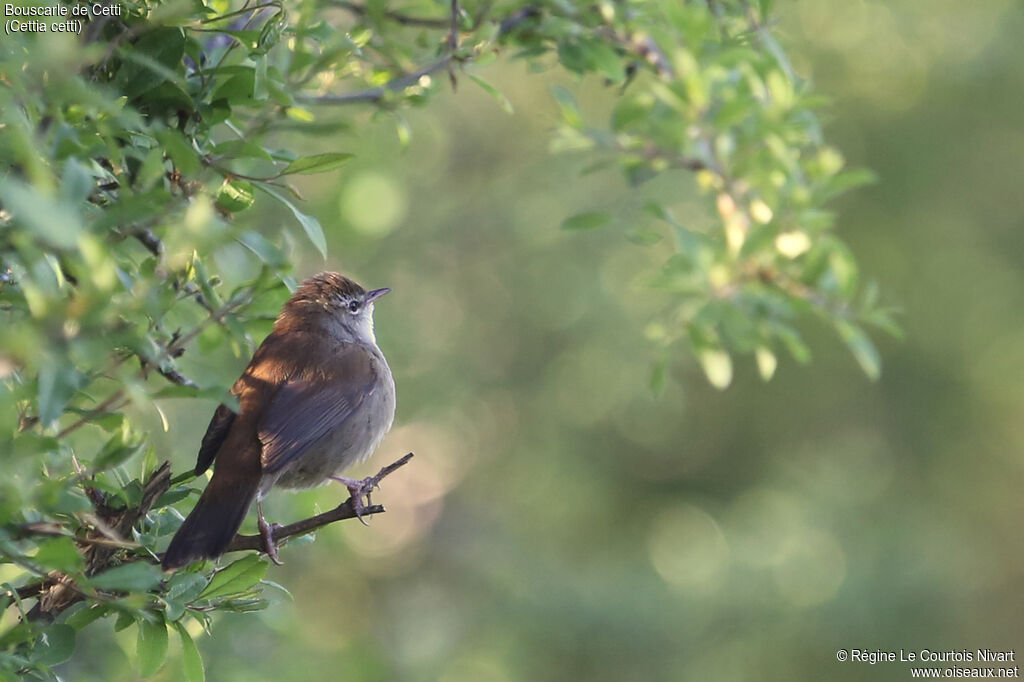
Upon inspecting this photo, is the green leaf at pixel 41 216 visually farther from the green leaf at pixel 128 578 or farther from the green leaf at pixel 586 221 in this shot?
the green leaf at pixel 586 221

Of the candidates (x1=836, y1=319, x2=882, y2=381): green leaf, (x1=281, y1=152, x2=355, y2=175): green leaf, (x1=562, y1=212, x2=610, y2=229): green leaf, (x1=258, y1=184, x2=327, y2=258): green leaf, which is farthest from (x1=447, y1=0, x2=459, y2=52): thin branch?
(x1=836, y1=319, x2=882, y2=381): green leaf

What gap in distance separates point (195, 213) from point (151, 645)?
1.25 metres

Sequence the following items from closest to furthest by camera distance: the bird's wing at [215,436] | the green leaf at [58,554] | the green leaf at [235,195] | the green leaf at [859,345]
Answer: the green leaf at [58,554]
the green leaf at [235,195]
the green leaf at [859,345]
the bird's wing at [215,436]

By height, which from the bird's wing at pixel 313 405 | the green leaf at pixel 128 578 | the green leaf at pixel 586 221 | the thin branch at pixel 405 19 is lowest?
the bird's wing at pixel 313 405

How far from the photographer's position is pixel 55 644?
248 cm

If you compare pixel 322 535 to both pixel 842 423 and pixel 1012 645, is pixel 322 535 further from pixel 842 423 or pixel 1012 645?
pixel 1012 645

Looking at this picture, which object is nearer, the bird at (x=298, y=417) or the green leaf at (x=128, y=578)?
the green leaf at (x=128, y=578)

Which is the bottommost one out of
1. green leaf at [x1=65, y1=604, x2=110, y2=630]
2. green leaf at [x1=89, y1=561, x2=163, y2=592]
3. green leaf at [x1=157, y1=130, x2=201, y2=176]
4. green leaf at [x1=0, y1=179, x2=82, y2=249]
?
green leaf at [x1=65, y1=604, x2=110, y2=630]

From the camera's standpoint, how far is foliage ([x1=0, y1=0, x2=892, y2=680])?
72.3 inches

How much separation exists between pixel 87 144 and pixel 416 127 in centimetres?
785

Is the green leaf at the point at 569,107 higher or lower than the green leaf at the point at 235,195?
lower

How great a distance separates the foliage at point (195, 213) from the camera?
1.84 meters

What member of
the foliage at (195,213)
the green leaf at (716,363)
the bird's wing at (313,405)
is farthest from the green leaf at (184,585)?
the green leaf at (716,363)

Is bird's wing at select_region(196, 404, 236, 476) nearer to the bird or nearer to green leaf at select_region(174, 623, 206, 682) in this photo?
the bird
